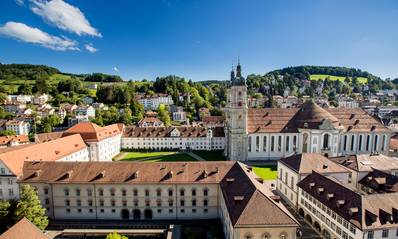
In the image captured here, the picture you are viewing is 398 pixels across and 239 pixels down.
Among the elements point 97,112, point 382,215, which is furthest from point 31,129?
point 382,215

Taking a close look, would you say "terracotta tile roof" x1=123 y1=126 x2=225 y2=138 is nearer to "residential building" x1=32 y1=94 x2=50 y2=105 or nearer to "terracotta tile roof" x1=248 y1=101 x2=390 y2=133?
"terracotta tile roof" x1=248 y1=101 x2=390 y2=133

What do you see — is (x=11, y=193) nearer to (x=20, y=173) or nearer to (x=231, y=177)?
(x=20, y=173)

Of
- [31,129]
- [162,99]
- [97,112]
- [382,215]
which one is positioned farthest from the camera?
[162,99]

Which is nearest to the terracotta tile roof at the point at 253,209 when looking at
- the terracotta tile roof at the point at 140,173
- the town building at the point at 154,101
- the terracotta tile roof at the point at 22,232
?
the terracotta tile roof at the point at 140,173

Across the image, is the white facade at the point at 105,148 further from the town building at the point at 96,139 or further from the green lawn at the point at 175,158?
the green lawn at the point at 175,158

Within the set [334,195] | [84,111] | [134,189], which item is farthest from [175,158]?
[84,111]

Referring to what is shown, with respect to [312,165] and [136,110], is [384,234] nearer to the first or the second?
[312,165]

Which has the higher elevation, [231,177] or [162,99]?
[162,99]
